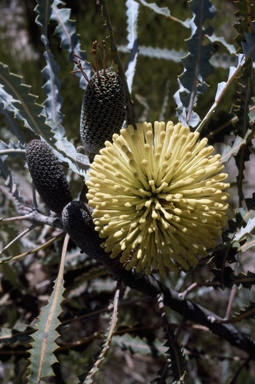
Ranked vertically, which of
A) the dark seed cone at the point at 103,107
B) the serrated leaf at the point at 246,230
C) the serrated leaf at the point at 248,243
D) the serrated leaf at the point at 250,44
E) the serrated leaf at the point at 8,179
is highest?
the serrated leaf at the point at 250,44

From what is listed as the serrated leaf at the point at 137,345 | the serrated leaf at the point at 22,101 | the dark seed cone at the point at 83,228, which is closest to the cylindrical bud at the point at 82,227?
the dark seed cone at the point at 83,228

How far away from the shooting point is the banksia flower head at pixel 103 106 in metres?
0.69

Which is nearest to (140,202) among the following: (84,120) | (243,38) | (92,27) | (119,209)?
(119,209)

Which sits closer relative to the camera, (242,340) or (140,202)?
(140,202)

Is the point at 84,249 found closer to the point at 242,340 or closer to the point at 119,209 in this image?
the point at 119,209

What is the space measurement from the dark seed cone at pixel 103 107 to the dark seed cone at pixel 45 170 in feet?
0.20

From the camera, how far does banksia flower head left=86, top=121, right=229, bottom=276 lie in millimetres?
616

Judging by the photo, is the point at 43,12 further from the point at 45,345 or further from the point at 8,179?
the point at 45,345

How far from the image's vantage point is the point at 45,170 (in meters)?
0.70

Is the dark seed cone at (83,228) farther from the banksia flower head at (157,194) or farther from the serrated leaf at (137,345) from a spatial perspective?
the serrated leaf at (137,345)

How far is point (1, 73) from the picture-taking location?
662 millimetres

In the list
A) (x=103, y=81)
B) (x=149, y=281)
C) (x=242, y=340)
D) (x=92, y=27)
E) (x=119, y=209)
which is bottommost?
(x=242, y=340)

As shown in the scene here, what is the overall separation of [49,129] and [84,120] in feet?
0.16

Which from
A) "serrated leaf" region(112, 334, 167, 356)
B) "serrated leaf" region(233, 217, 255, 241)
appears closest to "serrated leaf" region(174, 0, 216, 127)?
"serrated leaf" region(233, 217, 255, 241)
